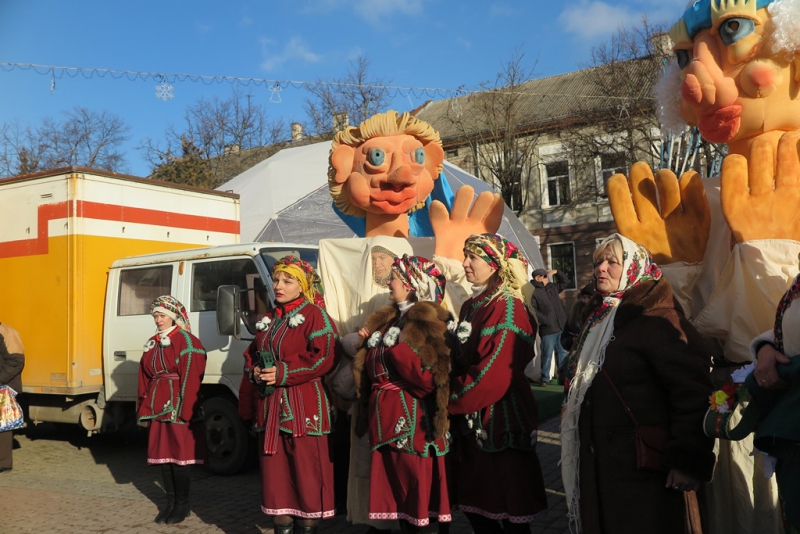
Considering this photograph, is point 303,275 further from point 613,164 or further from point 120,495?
point 613,164

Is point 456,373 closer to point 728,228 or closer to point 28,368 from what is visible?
point 728,228

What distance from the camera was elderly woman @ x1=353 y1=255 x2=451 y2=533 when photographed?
376cm

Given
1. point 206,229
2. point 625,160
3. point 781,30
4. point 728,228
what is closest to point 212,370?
point 206,229

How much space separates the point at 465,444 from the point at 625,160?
59.1 ft

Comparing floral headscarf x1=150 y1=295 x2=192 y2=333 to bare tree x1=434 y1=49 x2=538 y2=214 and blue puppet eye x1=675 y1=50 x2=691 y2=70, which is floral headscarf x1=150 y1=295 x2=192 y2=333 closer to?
blue puppet eye x1=675 y1=50 x2=691 y2=70

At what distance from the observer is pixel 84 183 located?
7.74 metres

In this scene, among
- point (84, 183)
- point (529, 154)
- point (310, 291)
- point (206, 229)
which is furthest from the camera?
point (529, 154)

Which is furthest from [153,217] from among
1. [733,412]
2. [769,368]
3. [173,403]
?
[769,368]

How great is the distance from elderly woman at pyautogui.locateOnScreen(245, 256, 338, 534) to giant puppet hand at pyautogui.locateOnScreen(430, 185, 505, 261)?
3.75 feet

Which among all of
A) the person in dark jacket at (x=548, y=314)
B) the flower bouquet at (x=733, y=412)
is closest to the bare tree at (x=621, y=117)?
the person in dark jacket at (x=548, y=314)

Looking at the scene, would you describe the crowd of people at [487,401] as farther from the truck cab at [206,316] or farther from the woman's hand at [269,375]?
the truck cab at [206,316]

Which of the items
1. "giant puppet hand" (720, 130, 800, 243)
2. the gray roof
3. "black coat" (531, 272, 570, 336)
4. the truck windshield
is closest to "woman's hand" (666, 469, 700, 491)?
"giant puppet hand" (720, 130, 800, 243)

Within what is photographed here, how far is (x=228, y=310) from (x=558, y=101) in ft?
69.6

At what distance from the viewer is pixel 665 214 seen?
14.1 feet
